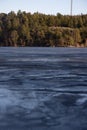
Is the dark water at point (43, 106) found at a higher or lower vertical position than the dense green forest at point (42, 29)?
higher

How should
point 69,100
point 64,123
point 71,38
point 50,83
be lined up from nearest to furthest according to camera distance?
point 64,123 < point 69,100 < point 50,83 < point 71,38

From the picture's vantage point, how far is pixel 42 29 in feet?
561

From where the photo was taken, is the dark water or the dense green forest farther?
the dense green forest

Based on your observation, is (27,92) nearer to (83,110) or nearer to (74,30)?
(83,110)

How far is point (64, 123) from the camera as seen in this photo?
15.3 metres

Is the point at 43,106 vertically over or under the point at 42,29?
over

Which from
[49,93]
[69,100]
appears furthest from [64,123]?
[49,93]

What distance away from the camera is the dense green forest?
165 meters

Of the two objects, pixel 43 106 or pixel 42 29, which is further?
pixel 42 29

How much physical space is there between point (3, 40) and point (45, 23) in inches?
651

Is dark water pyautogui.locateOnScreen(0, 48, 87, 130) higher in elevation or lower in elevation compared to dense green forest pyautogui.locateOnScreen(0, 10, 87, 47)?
higher

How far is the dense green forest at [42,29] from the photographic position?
16488 centimetres

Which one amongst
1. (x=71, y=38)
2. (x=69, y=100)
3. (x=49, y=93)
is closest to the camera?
(x=69, y=100)

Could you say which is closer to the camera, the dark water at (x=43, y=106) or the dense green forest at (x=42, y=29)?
the dark water at (x=43, y=106)
